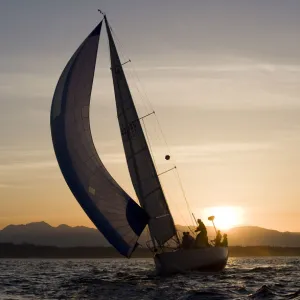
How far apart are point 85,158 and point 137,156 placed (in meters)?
4.73

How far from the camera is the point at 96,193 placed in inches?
1195

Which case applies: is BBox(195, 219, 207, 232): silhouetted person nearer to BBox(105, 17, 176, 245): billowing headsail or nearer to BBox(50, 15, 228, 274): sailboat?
BBox(50, 15, 228, 274): sailboat

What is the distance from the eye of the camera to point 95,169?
3056cm

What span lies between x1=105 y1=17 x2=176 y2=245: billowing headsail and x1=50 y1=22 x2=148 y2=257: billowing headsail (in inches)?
→ 113

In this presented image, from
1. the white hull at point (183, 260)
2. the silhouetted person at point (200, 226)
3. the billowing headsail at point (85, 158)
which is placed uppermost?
the billowing headsail at point (85, 158)

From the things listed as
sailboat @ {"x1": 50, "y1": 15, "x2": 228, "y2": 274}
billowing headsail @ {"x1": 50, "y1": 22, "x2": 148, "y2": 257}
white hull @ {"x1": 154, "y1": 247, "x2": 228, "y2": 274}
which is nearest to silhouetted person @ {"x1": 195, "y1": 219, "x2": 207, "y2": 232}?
white hull @ {"x1": 154, "y1": 247, "x2": 228, "y2": 274}

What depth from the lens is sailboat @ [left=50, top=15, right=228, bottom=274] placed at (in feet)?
99.3

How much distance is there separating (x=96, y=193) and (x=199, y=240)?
7612 millimetres

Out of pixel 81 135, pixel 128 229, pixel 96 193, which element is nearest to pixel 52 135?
pixel 81 135

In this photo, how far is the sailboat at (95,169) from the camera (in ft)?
99.3

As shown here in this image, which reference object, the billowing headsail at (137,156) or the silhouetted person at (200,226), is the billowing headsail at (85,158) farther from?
the silhouetted person at (200,226)

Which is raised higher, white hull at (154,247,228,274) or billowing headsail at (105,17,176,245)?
billowing headsail at (105,17,176,245)

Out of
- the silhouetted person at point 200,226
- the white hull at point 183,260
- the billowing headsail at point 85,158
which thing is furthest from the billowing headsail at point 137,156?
the billowing headsail at point 85,158

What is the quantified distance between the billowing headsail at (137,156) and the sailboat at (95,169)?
0.06 metres
